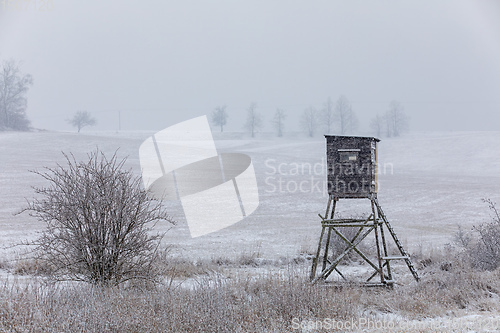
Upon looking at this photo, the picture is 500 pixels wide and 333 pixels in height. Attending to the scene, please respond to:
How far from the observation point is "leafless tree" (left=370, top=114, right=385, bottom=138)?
96.0 meters

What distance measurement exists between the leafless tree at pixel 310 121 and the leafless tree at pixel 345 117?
5.13m

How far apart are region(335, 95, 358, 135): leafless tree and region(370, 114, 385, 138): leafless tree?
3.76 m

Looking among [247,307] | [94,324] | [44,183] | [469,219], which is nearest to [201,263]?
[247,307]

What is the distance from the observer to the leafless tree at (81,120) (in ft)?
297

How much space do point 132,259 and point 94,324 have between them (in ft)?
10.2

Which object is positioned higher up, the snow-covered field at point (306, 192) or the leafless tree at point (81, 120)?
the leafless tree at point (81, 120)

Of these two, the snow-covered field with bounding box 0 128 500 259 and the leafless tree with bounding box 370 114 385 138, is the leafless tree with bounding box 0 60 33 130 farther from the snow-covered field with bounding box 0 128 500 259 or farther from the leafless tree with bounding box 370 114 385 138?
the leafless tree with bounding box 370 114 385 138

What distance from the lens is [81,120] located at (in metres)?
90.4

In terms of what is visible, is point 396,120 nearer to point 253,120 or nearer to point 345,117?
point 345,117

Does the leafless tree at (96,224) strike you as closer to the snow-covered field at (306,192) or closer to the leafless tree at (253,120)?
the snow-covered field at (306,192)

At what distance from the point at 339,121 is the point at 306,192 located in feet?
222

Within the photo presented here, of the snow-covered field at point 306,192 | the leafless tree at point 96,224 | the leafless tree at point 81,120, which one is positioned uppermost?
the leafless tree at point 81,120

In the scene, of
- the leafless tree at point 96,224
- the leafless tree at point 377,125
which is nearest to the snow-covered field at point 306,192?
the leafless tree at point 96,224

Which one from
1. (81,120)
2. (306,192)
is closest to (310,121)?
(81,120)
